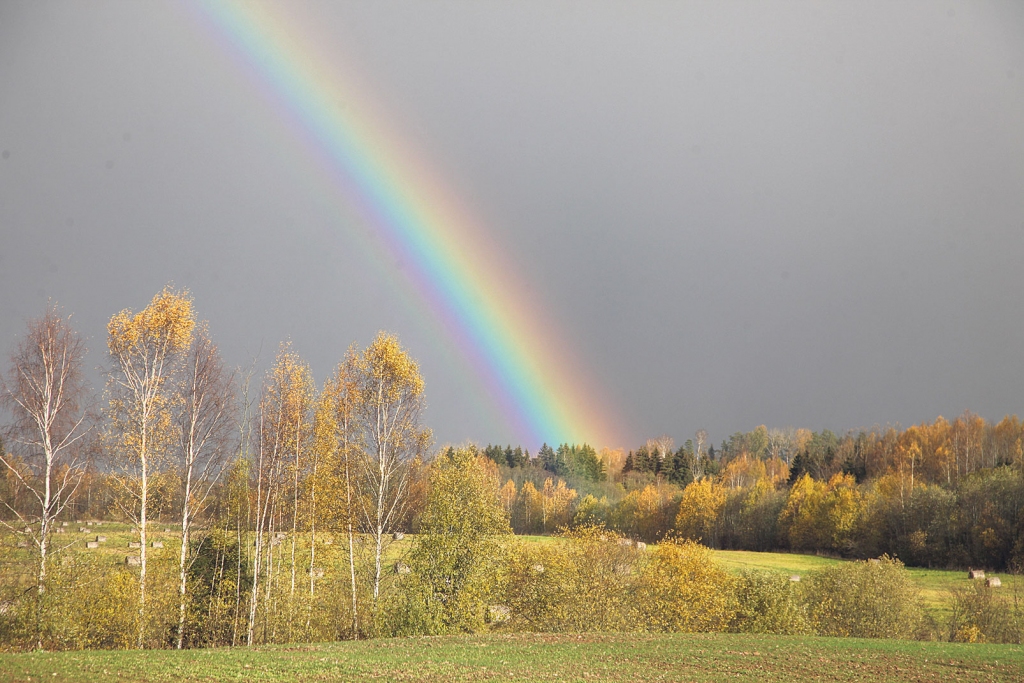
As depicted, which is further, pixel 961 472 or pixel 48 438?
pixel 961 472

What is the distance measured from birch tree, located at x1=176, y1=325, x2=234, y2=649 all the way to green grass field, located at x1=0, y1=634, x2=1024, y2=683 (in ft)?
39.3

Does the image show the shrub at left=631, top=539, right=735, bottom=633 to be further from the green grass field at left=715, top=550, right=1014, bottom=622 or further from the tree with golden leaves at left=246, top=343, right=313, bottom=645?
the tree with golden leaves at left=246, top=343, right=313, bottom=645

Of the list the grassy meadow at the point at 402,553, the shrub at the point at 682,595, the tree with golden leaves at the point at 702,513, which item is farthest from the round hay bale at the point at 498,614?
the tree with golden leaves at the point at 702,513

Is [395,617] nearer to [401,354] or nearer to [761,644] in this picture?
[401,354]

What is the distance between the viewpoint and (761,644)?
105 ft

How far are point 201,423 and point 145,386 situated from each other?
3.26 meters

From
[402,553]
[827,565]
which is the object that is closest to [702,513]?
[827,565]

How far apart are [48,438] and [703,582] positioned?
40389 mm

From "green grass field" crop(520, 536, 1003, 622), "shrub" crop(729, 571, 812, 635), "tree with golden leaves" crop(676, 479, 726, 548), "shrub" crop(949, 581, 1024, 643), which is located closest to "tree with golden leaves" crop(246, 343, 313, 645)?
"green grass field" crop(520, 536, 1003, 622)

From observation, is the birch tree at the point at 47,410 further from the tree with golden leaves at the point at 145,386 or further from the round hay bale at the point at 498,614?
the round hay bale at the point at 498,614

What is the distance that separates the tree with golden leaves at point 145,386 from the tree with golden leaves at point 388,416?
11.6m

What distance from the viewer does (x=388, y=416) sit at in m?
44.1

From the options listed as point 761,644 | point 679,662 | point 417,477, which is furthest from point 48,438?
point 761,644

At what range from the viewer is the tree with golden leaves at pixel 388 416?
43781mm
